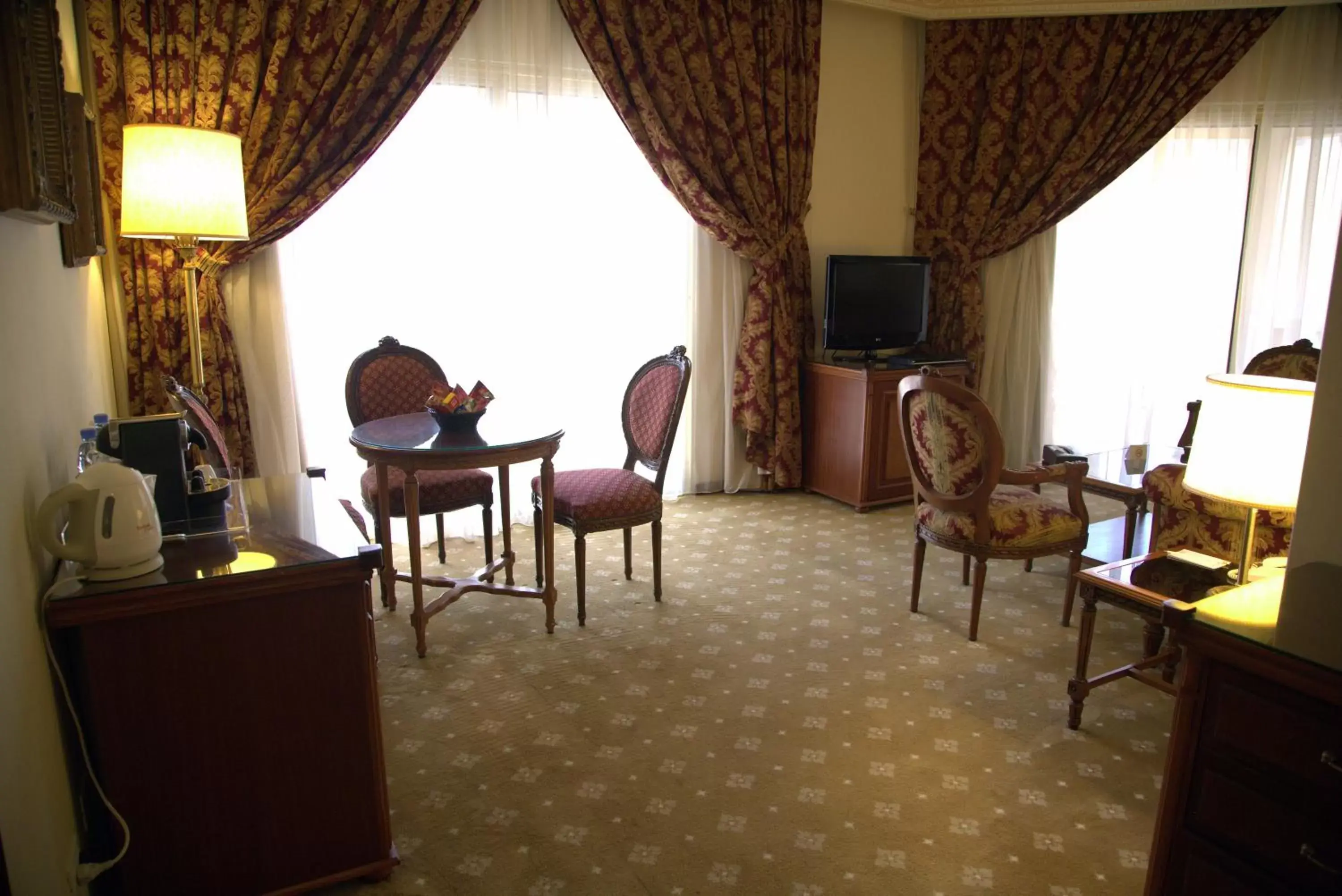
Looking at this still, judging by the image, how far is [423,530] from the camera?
4328mm

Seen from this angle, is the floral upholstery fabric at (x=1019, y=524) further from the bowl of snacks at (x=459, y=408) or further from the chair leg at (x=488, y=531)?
the chair leg at (x=488, y=531)

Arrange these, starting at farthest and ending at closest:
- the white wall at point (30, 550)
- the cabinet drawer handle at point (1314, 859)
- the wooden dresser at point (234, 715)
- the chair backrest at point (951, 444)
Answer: the chair backrest at point (951, 444) → the wooden dresser at point (234, 715) → the white wall at point (30, 550) → the cabinet drawer handle at point (1314, 859)

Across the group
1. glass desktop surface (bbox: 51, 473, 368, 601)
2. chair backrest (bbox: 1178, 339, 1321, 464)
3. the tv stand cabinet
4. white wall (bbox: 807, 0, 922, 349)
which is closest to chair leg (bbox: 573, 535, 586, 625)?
glass desktop surface (bbox: 51, 473, 368, 601)

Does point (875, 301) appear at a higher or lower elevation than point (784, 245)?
lower

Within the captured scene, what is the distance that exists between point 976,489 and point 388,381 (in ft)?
7.92

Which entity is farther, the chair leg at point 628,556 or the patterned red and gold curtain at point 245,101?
the chair leg at point 628,556

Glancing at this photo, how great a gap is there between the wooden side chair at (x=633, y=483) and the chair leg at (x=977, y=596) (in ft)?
4.00

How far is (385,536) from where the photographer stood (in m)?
3.16

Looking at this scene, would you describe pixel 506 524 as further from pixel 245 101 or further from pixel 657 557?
pixel 245 101

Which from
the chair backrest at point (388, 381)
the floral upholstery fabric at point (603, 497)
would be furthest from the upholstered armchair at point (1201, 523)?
the chair backrest at point (388, 381)

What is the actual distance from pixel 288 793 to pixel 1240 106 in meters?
6.04

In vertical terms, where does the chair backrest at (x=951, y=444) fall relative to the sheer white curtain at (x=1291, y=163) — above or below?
below

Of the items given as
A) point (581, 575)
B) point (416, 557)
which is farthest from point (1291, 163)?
point (416, 557)

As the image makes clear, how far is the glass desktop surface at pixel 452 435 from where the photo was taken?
2869 mm
